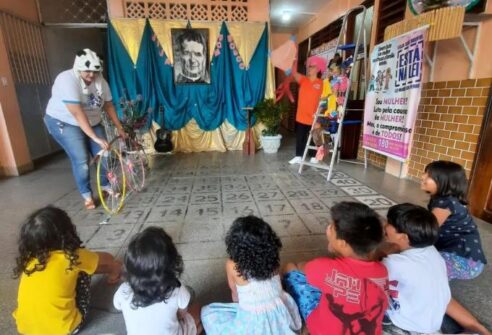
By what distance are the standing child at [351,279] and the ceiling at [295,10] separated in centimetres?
524

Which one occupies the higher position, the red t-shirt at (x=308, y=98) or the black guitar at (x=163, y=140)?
the red t-shirt at (x=308, y=98)

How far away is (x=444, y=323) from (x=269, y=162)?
292 centimetres

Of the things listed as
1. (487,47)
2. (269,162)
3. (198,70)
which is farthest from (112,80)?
(487,47)

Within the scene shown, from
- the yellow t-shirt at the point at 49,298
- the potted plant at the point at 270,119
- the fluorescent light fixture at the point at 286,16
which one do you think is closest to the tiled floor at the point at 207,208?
the yellow t-shirt at the point at 49,298

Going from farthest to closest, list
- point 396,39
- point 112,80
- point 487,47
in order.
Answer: point 112,80 → point 396,39 → point 487,47

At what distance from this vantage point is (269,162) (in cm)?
394

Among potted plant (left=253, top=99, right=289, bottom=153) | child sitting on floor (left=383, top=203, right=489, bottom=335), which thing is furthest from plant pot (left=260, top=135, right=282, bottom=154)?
child sitting on floor (left=383, top=203, right=489, bottom=335)

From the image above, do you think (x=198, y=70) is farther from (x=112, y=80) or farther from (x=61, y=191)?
→ (x=61, y=191)

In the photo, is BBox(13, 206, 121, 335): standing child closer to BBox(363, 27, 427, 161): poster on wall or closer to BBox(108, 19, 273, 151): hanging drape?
BBox(363, 27, 427, 161): poster on wall

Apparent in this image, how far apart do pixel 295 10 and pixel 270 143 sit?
311cm

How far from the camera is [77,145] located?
7.25ft

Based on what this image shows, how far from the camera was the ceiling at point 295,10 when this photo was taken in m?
5.05

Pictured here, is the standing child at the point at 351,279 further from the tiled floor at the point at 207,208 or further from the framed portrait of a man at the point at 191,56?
the framed portrait of a man at the point at 191,56

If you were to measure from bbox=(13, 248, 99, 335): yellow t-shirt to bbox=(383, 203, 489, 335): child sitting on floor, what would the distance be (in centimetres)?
122
